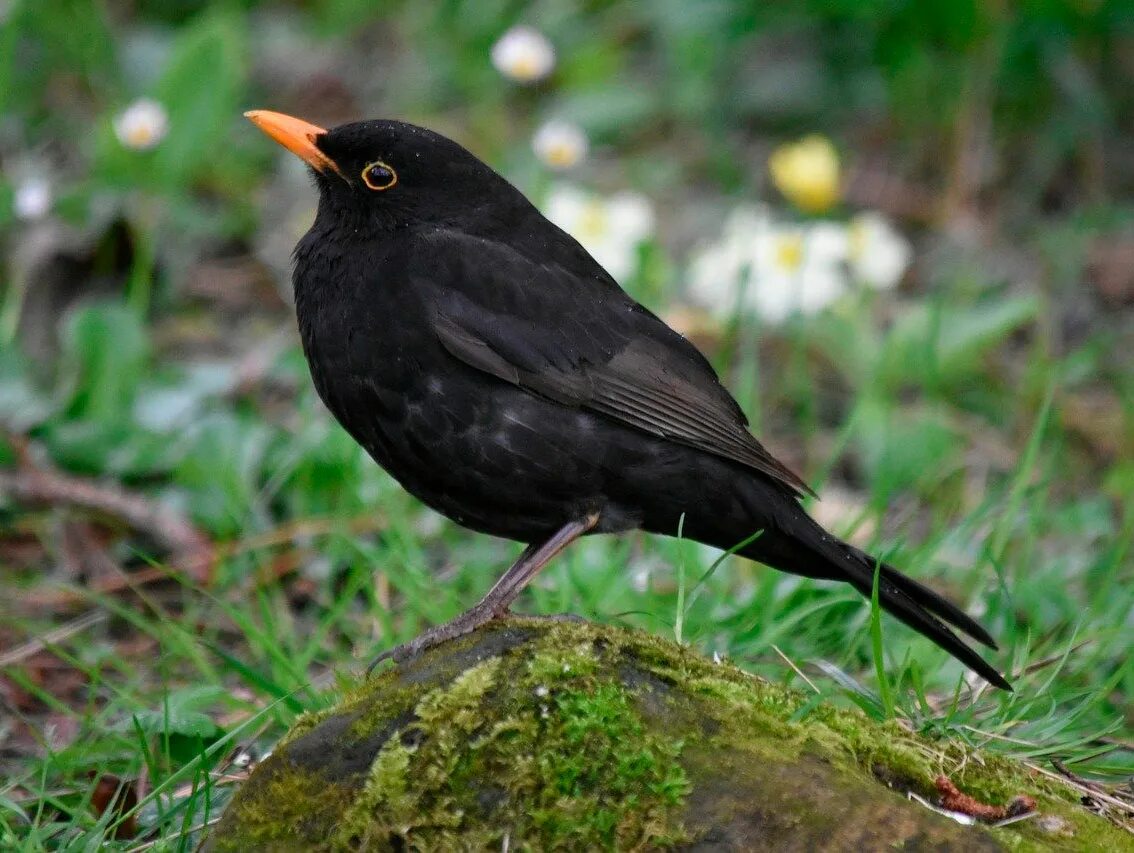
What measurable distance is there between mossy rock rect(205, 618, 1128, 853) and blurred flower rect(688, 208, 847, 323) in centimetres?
339

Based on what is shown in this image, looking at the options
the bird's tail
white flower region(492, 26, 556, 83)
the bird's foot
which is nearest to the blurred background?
the bird's tail

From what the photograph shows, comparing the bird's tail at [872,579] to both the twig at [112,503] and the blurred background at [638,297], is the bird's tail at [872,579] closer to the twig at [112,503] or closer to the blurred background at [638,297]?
the blurred background at [638,297]

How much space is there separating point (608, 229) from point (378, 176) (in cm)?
231

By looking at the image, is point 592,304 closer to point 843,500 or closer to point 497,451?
point 497,451

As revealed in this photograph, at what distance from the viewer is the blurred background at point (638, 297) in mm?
4051

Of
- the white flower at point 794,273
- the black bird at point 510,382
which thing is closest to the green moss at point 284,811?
the black bird at point 510,382

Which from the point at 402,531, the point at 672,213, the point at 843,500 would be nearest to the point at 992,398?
the point at 843,500

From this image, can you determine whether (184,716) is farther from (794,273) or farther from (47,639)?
(794,273)

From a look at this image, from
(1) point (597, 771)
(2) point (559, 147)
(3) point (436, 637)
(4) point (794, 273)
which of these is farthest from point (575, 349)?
(4) point (794, 273)

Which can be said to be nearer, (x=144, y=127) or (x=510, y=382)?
(x=510, y=382)

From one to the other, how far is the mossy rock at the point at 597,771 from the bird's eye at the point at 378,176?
156cm

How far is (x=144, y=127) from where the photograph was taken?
632 centimetres

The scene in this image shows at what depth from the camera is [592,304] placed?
4.14 metres

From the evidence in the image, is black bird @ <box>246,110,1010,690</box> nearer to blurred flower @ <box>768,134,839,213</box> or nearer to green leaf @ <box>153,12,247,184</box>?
green leaf @ <box>153,12,247,184</box>
